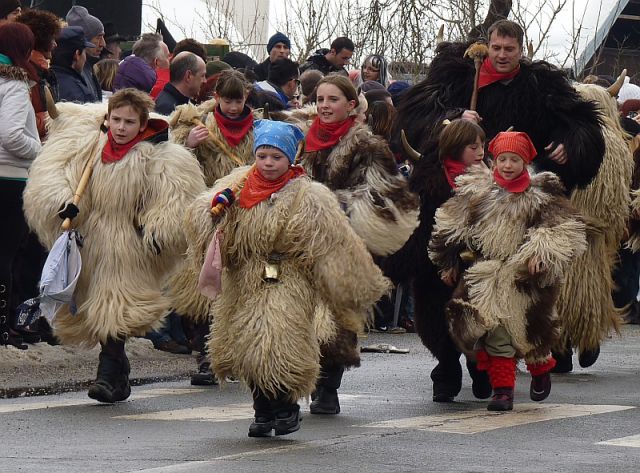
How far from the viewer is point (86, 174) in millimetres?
9867

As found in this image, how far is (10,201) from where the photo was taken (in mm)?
11148

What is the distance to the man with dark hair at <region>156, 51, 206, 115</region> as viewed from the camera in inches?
487

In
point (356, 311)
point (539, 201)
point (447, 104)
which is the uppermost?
point (447, 104)

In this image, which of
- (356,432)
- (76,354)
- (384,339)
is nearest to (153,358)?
(76,354)

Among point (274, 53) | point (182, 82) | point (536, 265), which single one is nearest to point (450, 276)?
point (536, 265)

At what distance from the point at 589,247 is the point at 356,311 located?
12.2ft

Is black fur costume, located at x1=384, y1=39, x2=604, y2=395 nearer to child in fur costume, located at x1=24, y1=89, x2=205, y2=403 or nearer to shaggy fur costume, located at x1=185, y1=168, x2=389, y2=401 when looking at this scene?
child in fur costume, located at x1=24, y1=89, x2=205, y2=403

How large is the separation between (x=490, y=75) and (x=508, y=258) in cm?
173

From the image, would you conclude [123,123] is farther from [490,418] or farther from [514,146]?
[490,418]

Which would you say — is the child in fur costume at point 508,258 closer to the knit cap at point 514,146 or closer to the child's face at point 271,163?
the knit cap at point 514,146

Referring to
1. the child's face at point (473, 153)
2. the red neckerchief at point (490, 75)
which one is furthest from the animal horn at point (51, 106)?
the red neckerchief at point (490, 75)

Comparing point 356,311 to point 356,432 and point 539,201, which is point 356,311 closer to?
point 356,432

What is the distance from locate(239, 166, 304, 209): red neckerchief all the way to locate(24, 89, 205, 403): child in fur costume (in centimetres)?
142

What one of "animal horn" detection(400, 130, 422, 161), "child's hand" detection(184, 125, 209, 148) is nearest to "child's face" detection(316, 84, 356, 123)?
"animal horn" detection(400, 130, 422, 161)
